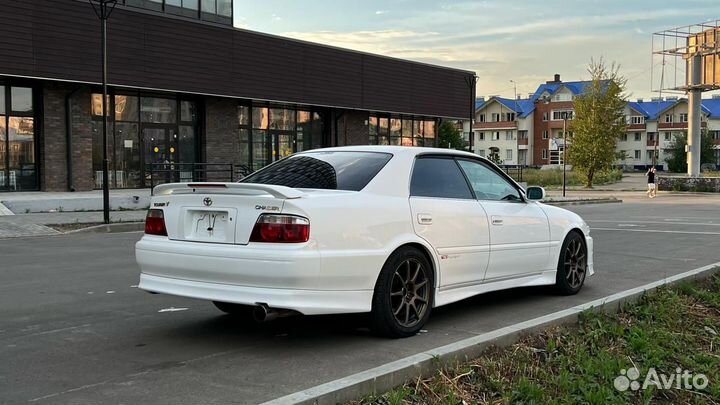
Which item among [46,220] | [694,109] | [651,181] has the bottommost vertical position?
[46,220]

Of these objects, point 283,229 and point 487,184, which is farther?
point 487,184

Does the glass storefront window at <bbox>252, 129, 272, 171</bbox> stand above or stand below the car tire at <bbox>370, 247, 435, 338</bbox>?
above

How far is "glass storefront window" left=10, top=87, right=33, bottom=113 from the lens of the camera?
71.2 ft

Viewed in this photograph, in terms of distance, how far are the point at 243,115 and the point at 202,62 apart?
406cm

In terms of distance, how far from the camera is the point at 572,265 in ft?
23.9

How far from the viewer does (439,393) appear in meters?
4.01

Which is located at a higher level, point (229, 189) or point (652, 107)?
point (652, 107)

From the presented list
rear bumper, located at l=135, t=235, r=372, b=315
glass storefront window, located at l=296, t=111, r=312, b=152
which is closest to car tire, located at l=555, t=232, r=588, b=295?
rear bumper, located at l=135, t=235, r=372, b=315

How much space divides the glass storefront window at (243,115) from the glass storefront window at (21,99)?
28.7 ft

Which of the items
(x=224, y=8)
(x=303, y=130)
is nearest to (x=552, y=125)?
(x=303, y=130)

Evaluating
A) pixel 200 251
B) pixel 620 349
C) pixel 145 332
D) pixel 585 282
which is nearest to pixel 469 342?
pixel 620 349

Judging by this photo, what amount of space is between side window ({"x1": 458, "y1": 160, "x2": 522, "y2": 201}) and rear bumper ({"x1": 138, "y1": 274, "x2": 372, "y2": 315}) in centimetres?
191

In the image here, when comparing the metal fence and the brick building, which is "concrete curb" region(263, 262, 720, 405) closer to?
the brick building

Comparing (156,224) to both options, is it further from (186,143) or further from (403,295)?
(186,143)
